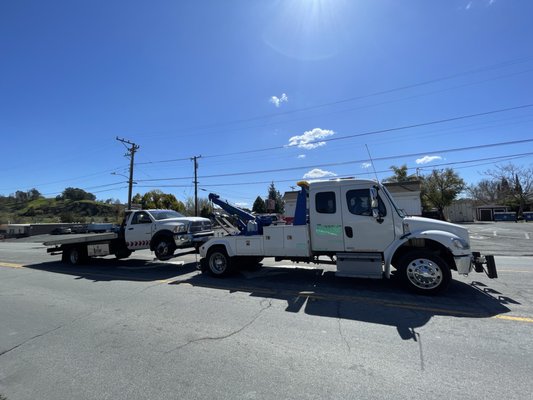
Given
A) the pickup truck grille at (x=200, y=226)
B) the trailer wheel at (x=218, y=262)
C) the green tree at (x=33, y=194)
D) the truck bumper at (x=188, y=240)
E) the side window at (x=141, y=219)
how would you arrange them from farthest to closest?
the green tree at (x=33, y=194) → the side window at (x=141, y=219) → the pickup truck grille at (x=200, y=226) → the truck bumper at (x=188, y=240) → the trailer wheel at (x=218, y=262)

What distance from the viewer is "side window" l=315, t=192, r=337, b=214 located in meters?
7.43

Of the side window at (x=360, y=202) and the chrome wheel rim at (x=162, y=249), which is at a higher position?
the side window at (x=360, y=202)

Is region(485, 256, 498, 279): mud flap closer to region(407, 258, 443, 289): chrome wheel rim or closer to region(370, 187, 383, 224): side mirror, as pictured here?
region(407, 258, 443, 289): chrome wheel rim

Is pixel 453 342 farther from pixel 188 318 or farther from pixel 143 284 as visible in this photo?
pixel 143 284

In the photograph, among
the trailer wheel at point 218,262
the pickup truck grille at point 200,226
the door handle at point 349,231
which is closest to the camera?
the door handle at point 349,231

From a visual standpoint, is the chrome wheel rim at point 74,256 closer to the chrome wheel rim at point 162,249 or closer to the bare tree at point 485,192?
the chrome wheel rim at point 162,249

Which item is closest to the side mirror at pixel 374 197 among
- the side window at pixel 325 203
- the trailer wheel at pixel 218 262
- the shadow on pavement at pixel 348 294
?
the side window at pixel 325 203

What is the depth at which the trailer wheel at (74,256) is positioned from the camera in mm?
12704

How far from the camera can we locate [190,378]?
329cm

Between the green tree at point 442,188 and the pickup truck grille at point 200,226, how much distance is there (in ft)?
180

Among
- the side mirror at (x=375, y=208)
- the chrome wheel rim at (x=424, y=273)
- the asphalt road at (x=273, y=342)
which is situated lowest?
the asphalt road at (x=273, y=342)

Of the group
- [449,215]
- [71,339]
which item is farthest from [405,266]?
[449,215]

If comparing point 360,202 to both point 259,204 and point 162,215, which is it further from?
point 259,204

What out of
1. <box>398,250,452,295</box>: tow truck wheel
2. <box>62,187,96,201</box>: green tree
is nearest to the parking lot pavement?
<box>398,250,452,295</box>: tow truck wheel
